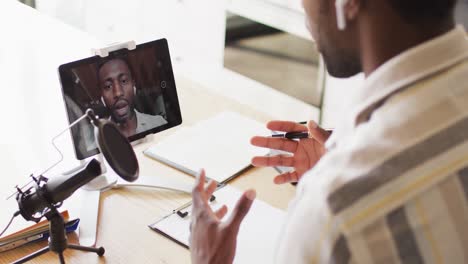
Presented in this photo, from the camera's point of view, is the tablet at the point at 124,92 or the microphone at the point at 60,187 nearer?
the microphone at the point at 60,187

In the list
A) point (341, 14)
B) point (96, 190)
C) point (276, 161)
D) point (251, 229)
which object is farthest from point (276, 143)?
point (341, 14)

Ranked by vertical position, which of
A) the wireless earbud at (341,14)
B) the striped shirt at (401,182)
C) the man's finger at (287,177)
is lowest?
the man's finger at (287,177)

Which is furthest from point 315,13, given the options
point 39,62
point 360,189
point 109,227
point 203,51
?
point 203,51

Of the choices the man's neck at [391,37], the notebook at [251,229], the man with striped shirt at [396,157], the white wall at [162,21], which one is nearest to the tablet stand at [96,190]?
the notebook at [251,229]

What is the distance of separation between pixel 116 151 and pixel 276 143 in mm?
407

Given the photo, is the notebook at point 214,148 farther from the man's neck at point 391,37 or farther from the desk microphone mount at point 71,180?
the man's neck at point 391,37

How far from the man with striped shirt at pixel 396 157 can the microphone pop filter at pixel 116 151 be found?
1.37 ft

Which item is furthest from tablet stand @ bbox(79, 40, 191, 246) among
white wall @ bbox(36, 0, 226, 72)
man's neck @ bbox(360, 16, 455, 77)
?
white wall @ bbox(36, 0, 226, 72)

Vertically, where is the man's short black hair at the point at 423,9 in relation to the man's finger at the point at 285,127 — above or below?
above

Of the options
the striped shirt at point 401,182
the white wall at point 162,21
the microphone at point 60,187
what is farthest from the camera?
the white wall at point 162,21

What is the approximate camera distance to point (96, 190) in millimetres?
1476

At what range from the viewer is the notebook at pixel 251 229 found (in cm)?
126

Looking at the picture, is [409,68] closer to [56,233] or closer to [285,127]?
[285,127]

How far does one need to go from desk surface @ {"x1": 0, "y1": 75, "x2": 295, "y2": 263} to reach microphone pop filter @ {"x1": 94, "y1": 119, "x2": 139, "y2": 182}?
21 centimetres
